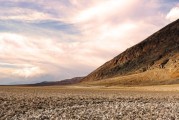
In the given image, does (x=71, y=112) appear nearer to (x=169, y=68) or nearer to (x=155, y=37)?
(x=169, y=68)

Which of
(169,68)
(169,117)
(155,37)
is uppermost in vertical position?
(155,37)

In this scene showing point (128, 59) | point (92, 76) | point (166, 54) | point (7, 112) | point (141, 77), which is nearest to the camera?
point (7, 112)

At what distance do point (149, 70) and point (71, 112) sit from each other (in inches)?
5106

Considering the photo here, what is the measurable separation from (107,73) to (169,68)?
45.2m

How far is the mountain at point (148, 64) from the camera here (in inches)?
5620

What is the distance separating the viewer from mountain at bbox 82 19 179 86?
142750 millimetres

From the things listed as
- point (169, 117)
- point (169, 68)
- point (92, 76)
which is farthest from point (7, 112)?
point (92, 76)

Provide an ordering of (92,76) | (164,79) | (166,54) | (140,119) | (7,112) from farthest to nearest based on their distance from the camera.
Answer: (92,76)
(166,54)
(164,79)
(7,112)
(140,119)

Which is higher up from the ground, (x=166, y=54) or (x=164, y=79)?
(x=166, y=54)

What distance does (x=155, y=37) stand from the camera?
185 m

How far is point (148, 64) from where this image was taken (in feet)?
533

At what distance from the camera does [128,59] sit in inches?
7146

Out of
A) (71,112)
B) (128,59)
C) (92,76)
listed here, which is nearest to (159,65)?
(128,59)

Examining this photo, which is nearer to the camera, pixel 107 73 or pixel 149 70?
pixel 149 70
